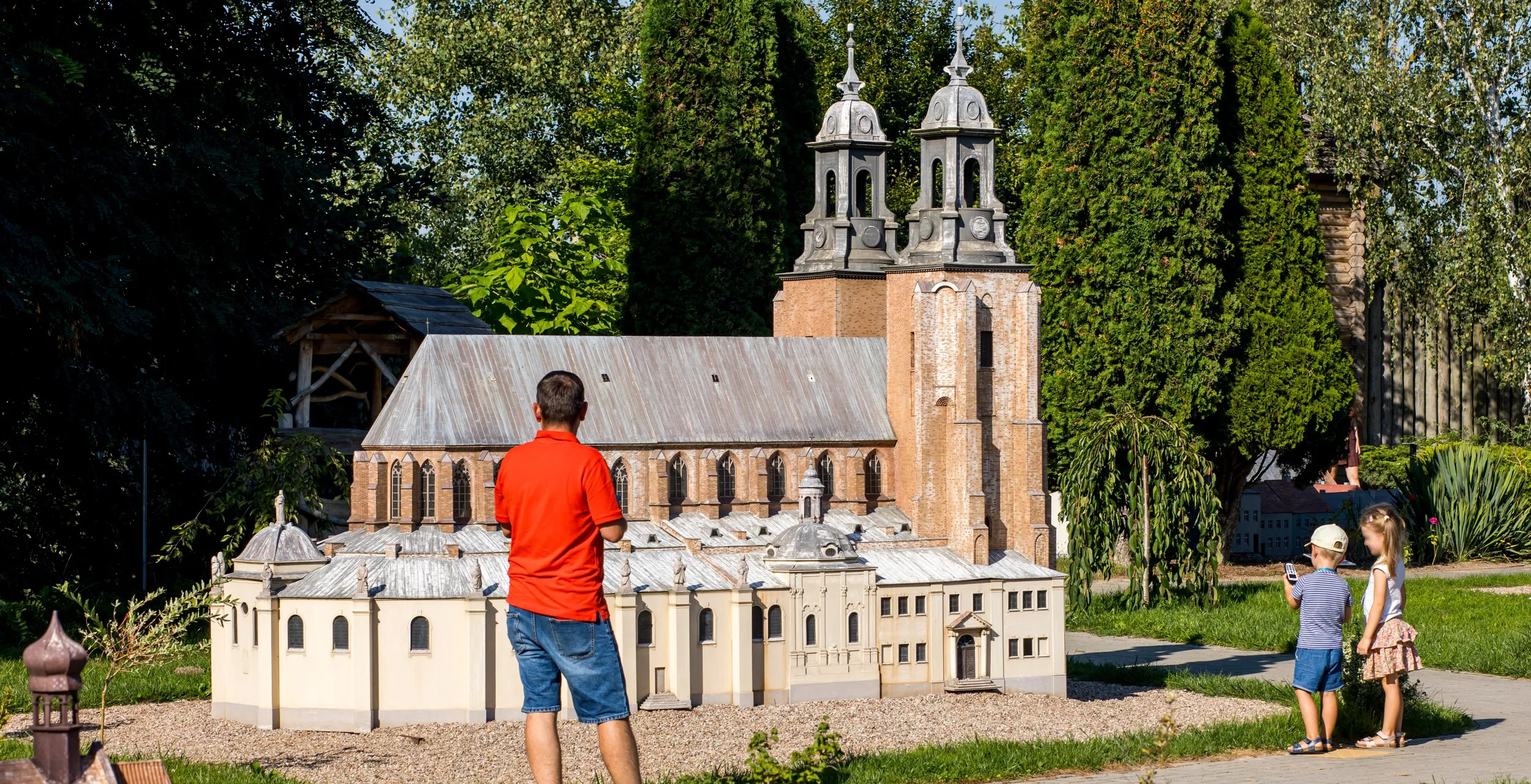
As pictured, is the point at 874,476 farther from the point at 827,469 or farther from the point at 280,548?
the point at 280,548

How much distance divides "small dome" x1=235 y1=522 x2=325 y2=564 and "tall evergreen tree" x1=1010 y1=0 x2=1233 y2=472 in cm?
1966

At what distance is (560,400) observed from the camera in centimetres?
1138

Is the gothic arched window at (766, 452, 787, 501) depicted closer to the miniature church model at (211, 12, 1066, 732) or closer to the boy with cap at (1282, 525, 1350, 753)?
the miniature church model at (211, 12, 1066, 732)

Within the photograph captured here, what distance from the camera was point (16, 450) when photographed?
3175 cm

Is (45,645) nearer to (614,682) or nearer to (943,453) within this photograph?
(614,682)

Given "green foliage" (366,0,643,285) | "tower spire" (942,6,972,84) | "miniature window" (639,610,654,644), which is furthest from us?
"green foliage" (366,0,643,285)

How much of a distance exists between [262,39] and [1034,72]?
17753 millimetres

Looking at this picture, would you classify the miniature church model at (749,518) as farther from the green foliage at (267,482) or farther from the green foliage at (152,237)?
the green foliage at (152,237)

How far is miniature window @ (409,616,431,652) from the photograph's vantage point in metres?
23.5

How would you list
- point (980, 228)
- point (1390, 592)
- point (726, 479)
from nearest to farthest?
1. point (1390, 592)
2. point (726, 479)
3. point (980, 228)

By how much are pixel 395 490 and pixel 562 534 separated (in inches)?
599

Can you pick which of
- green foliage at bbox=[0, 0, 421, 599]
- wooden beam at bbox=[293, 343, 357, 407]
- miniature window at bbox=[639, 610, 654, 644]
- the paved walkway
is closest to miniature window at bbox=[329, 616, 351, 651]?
miniature window at bbox=[639, 610, 654, 644]

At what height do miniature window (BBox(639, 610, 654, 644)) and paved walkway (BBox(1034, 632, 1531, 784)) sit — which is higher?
miniature window (BBox(639, 610, 654, 644))

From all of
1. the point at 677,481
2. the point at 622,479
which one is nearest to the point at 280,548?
the point at 622,479
